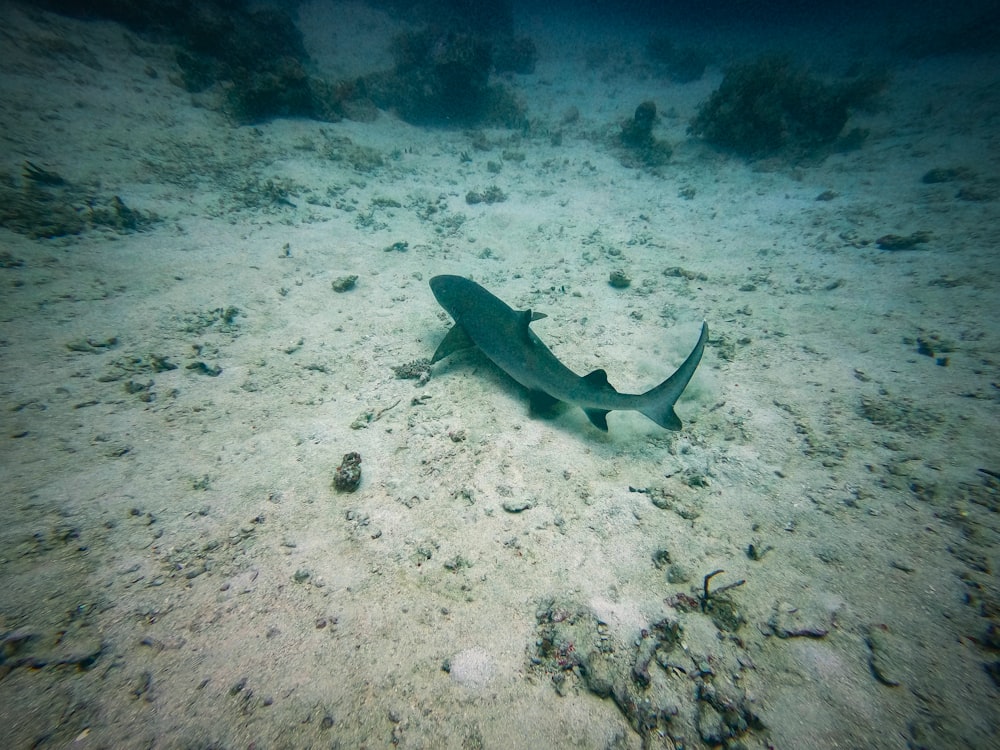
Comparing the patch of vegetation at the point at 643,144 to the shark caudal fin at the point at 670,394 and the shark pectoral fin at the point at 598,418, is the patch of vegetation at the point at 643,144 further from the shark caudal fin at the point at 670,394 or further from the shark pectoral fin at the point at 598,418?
the shark pectoral fin at the point at 598,418

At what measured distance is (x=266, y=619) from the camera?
269 cm

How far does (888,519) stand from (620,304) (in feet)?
15.3

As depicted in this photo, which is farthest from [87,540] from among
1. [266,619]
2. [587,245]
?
[587,245]

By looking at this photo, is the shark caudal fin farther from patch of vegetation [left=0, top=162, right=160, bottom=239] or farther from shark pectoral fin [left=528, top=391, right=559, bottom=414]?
patch of vegetation [left=0, top=162, right=160, bottom=239]

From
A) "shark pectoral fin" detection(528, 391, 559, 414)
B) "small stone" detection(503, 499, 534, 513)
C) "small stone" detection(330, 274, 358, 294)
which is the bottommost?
"small stone" detection(503, 499, 534, 513)

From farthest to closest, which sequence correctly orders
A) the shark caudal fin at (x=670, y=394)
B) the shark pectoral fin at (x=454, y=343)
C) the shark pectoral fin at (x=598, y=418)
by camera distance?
the shark pectoral fin at (x=454, y=343), the shark pectoral fin at (x=598, y=418), the shark caudal fin at (x=670, y=394)

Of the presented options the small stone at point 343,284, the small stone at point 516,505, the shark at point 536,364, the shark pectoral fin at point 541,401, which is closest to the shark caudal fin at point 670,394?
the shark at point 536,364

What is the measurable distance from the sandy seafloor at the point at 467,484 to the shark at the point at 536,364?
45 cm

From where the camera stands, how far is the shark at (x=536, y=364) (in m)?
4.10

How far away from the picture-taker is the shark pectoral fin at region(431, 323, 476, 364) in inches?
207

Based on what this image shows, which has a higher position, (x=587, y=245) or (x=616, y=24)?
(x=616, y=24)

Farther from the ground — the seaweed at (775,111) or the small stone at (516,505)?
the seaweed at (775,111)

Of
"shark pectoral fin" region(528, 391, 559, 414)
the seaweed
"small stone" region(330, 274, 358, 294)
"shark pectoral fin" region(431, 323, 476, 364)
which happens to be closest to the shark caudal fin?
"shark pectoral fin" region(528, 391, 559, 414)

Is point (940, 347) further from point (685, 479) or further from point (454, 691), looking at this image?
point (454, 691)
